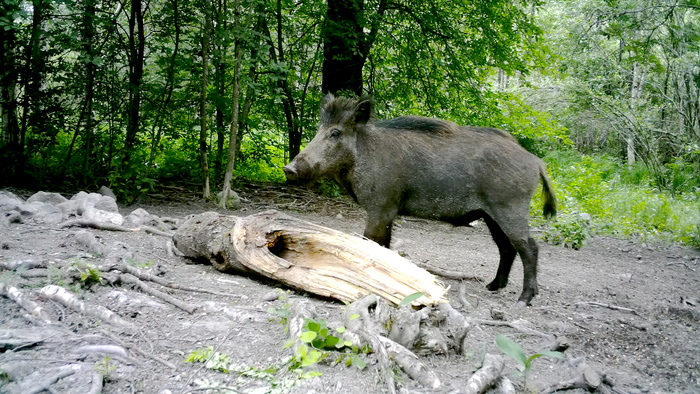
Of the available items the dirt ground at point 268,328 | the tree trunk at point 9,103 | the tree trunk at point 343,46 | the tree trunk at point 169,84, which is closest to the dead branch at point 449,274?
the dirt ground at point 268,328

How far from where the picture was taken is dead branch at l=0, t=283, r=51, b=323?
2.96 metres

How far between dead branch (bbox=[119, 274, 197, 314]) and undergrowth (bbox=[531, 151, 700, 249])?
7193 mm

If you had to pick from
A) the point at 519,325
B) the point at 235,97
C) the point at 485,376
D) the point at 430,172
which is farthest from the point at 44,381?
the point at 235,97

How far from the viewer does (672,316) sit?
5129 mm

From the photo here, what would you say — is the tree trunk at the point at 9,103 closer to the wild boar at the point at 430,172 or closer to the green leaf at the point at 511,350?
the wild boar at the point at 430,172

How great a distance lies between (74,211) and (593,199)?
10377mm

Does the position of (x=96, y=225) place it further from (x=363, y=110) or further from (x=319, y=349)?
(x=319, y=349)

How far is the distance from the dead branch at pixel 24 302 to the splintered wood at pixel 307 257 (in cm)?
160

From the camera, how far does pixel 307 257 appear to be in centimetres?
451

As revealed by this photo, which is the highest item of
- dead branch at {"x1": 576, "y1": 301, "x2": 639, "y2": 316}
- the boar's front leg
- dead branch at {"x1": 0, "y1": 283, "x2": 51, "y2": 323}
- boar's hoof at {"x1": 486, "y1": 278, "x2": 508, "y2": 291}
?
the boar's front leg

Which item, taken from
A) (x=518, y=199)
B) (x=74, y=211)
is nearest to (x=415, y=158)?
(x=518, y=199)

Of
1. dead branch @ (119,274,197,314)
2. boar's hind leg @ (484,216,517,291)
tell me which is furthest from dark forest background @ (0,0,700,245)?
dead branch @ (119,274,197,314)

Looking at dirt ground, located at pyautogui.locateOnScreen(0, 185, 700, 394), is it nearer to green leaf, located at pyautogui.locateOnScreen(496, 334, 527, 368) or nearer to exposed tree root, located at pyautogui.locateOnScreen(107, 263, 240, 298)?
exposed tree root, located at pyautogui.locateOnScreen(107, 263, 240, 298)

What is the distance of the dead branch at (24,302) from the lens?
2.96 m
